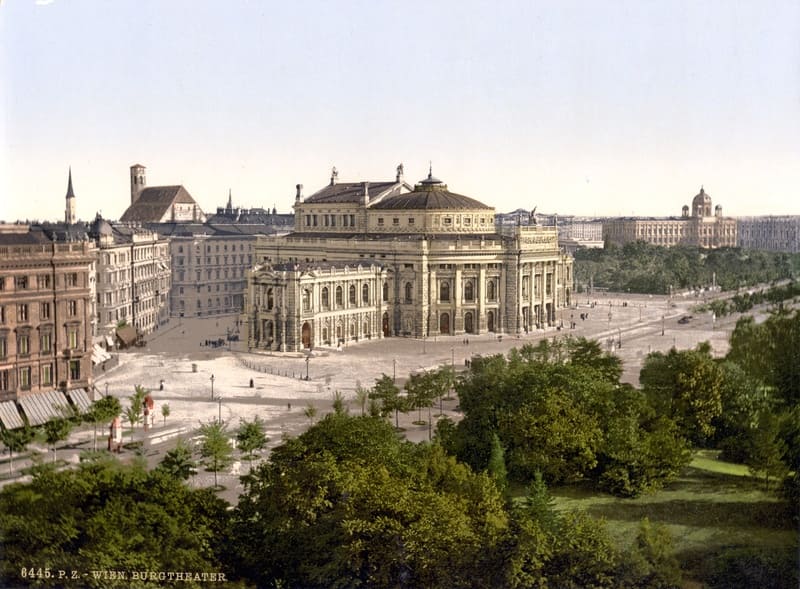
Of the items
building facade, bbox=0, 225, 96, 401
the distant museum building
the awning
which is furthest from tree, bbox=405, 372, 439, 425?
the awning

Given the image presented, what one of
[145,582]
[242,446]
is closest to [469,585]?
[145,582]

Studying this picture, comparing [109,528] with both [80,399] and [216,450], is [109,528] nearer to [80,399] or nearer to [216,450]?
[216,450]

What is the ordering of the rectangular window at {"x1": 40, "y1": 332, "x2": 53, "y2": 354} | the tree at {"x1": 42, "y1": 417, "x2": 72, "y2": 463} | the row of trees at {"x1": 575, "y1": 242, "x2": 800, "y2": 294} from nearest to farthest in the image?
the tree at {"x1": 42, "y1": 417, "x2": 72, "y2": 463} < the rectangular window at {"x1": 40, "y1": 332, "x2": 53, "y2": 354} < the row of trees at {"x1": 575, "y1": 242, "x2": 800, "y2": 294}

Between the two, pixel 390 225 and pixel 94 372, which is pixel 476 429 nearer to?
pixel 94 372

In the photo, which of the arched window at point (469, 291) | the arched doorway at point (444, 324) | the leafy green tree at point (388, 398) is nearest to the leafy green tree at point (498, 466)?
the leafy green tree at point (388, 398)

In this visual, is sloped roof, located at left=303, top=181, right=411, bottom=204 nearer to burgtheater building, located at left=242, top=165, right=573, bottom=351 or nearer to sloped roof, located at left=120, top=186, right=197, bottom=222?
burgtheater building, located at left=242, top=165, right=573, bottom=351

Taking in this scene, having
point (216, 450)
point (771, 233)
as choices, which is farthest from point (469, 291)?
point (216, 450)
